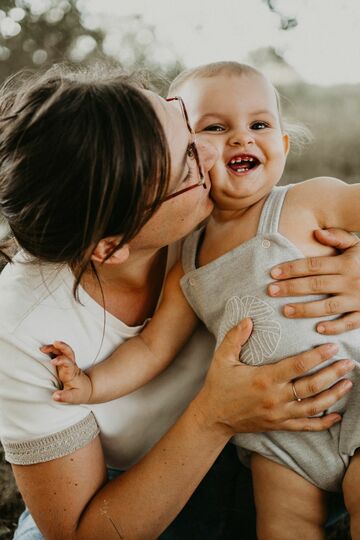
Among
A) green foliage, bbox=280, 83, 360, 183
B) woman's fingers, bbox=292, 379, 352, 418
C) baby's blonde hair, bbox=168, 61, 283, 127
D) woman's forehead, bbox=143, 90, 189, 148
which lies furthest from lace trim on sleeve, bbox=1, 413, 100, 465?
green foliage, bbox=280, 83, 360, 183

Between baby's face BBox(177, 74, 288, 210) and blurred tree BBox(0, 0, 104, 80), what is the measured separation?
201 centimetres

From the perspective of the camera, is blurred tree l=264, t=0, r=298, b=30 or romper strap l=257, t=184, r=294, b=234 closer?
romper strap l=257, t=184, r=294, b=234

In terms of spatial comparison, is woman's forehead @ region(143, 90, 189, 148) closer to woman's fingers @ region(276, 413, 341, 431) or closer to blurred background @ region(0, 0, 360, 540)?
woman's fingers @ region(276, 413, 341, 431)

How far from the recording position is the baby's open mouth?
4.94ft

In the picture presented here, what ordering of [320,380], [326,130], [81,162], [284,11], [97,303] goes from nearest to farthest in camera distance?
[81,162]
[320,380]
[97,303]
[284,11]
[326,130]

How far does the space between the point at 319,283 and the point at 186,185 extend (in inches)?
15.5

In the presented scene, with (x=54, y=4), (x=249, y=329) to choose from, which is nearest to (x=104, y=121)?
(x=249, y=329)

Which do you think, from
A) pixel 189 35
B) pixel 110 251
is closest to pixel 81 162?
pixel 110 251

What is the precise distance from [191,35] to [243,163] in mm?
2337

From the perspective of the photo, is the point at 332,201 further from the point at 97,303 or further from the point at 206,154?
the point at 97,303

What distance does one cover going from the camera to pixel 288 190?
153 cm

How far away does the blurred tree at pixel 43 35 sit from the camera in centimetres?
336

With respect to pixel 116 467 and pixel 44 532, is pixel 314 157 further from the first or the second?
pixel 44 532

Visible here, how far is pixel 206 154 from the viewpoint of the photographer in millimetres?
1442
